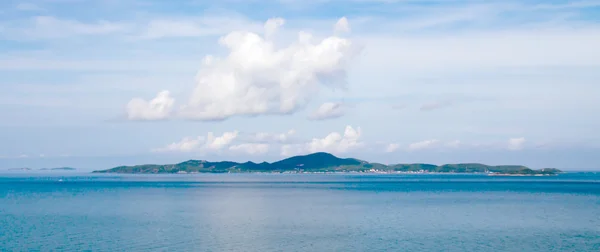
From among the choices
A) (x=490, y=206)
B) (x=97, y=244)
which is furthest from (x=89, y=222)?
(x=490, y=206)

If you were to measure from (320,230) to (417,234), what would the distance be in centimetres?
959

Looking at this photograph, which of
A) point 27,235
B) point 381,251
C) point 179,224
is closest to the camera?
point 381,251

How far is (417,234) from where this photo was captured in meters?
60.6

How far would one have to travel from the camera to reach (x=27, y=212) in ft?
282

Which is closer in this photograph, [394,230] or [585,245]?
[585,245]

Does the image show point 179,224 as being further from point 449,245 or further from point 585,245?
point 585,245

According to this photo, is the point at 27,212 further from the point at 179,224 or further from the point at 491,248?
the point at 491,248

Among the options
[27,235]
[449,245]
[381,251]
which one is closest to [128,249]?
[27,235]

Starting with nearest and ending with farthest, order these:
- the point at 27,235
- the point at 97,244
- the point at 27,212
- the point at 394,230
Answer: the point at 97,244 → the point at 27,235 → the point at 394,230 → the point at 27,212

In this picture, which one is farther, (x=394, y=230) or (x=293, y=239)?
(x=394, y=230)

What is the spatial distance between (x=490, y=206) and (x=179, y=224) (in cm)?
4855

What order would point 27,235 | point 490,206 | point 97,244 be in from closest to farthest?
1. point 97,244
2. point 27,235
3. point 490,206

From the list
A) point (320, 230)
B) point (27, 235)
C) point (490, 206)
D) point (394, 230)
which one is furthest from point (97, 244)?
point (490, 206)

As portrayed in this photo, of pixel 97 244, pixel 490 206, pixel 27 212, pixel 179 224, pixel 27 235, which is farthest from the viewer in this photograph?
pixel 490 206
